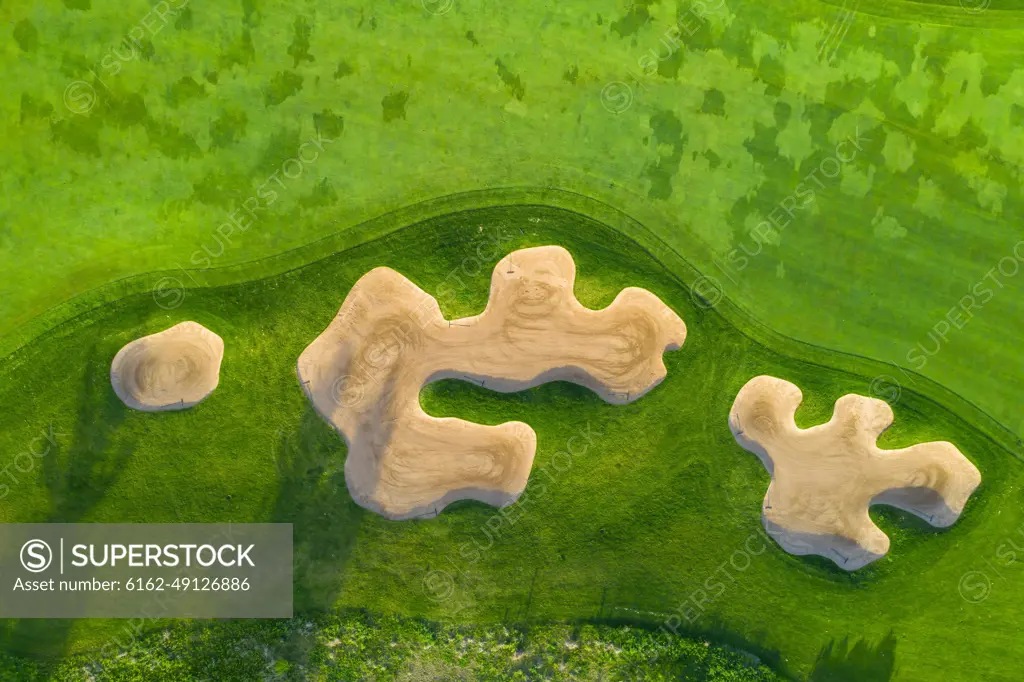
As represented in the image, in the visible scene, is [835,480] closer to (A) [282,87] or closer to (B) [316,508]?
(B) [316,508]

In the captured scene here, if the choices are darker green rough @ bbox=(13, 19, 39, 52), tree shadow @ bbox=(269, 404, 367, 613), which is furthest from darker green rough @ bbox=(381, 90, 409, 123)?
darker green rough @ bbox=(13, 19, 39, 52)

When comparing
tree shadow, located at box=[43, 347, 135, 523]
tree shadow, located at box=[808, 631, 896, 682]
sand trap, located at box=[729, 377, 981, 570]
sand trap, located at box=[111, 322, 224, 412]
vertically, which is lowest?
tree shadow, located at box=[808, 631, 896, 682]

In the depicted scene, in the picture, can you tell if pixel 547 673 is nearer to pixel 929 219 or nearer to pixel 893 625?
pixel 893 625

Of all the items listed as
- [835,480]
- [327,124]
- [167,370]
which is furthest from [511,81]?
[835,480]

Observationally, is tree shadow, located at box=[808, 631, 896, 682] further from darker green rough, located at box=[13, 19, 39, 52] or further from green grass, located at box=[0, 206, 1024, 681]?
darker green rough, located at box=[13, 19, 39, 52]

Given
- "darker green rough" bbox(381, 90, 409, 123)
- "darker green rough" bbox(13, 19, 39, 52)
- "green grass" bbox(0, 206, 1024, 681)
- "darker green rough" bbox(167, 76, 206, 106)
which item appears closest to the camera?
"green grass" bbox(0, 206, 1024, 681)

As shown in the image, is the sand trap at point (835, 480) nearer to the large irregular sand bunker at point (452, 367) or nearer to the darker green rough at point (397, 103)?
the large irregular sand bunker at point (452, 367)
